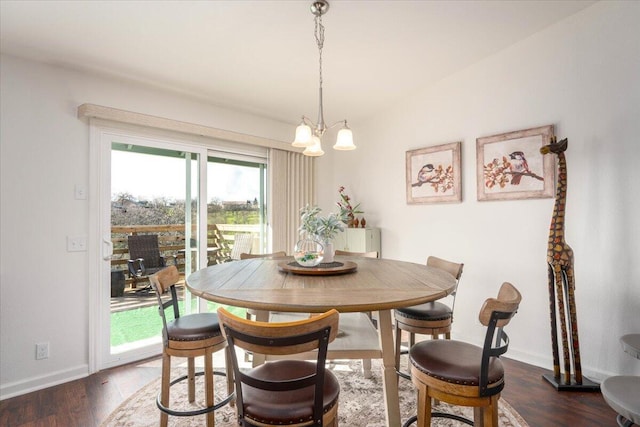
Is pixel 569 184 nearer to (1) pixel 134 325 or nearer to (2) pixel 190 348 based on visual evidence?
(2) pixel 190 348

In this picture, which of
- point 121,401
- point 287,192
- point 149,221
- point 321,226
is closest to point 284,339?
point 321,226

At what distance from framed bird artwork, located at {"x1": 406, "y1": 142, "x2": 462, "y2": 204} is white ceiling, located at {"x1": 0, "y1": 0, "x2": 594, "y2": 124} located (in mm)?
757

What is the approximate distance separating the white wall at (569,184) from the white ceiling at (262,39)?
0.82 feet

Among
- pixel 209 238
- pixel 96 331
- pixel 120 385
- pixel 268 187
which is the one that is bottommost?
pixel 120 385

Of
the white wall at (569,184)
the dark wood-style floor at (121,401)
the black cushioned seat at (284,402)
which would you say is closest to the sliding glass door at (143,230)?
the dark wood-style floor at (121,401)

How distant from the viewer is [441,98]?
138 inches

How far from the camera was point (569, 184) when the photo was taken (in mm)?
2666

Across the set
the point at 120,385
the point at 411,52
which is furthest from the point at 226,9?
the point at 120,385

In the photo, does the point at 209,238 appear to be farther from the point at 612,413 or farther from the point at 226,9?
the point at 612,413

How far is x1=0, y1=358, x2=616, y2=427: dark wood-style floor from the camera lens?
2057 millimetres

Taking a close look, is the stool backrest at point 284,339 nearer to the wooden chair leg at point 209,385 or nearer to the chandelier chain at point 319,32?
the wooden chair leg at point 209,385

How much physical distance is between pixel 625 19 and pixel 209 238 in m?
3.87

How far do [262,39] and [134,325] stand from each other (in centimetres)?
274

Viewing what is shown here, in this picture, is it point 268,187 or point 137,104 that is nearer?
point 137,104
